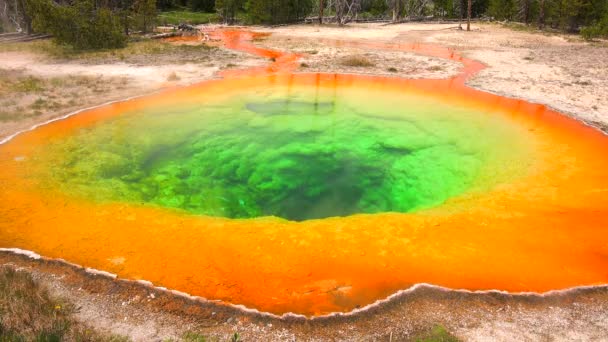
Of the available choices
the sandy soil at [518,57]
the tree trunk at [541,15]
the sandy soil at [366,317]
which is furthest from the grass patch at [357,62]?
the tree trunk at [541,15]

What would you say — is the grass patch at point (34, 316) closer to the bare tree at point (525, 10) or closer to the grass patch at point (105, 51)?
the grass patch at point (105, 51)

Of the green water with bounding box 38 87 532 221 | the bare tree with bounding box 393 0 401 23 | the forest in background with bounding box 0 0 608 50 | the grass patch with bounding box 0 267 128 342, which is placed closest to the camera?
the grass patch with bounding box 0 267 128 342

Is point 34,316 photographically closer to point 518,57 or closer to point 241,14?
point 518,57

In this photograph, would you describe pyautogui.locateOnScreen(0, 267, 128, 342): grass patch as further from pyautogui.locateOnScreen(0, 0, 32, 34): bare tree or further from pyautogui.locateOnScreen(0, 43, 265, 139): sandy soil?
pyautogui.locateOnScreen(0, 0, 32, 34): bare tree

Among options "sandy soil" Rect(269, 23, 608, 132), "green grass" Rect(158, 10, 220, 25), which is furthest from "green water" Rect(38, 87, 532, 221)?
"green grass" Rect(158, 10, 220, 25)

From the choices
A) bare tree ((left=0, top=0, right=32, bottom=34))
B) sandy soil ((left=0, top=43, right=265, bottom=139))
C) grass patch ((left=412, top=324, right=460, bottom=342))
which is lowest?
grass patch ((left=412, top=324, right=460, bottom=342))

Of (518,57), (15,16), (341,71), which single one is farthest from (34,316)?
(15,16)

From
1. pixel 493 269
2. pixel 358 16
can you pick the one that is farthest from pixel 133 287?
pixel 358 16
